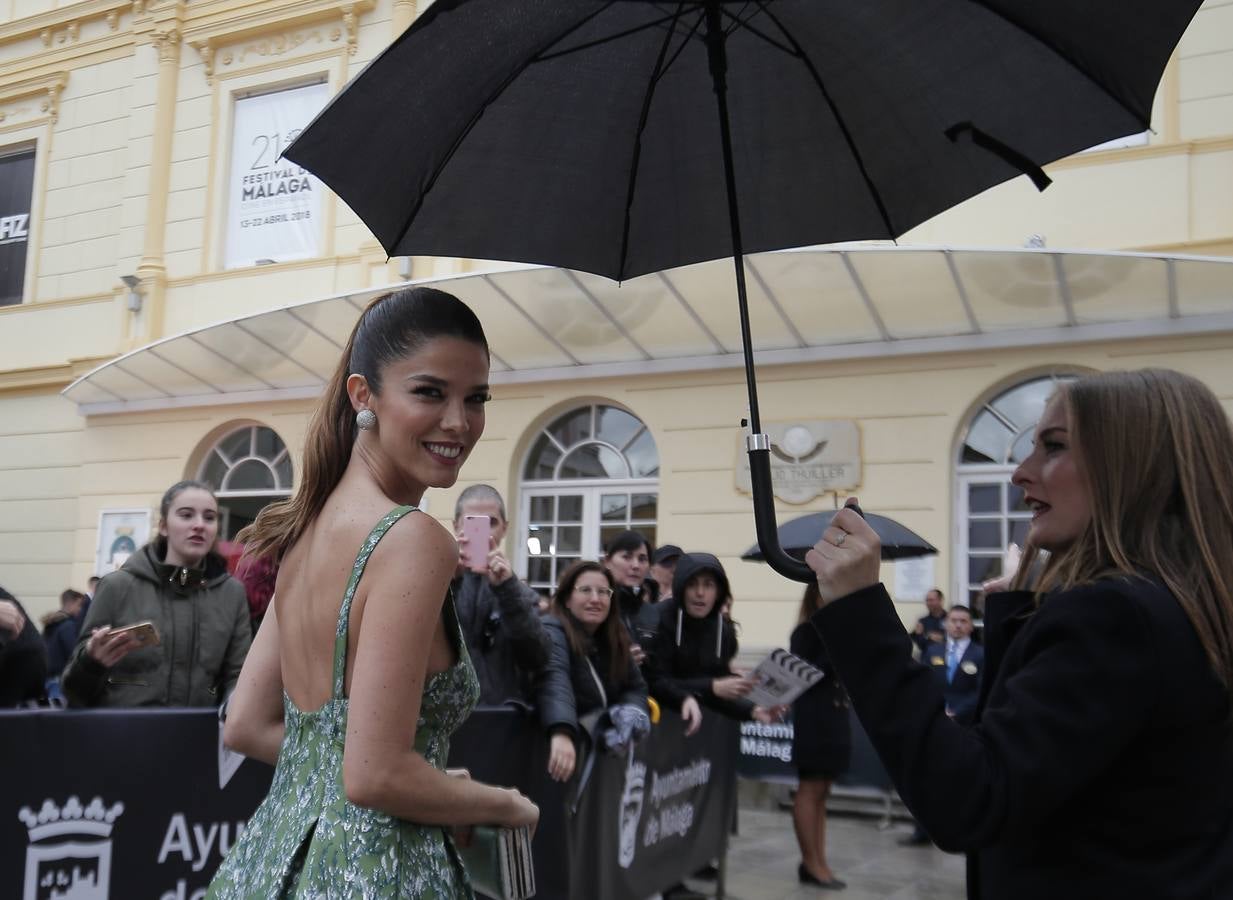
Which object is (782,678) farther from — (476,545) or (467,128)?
(467,128)

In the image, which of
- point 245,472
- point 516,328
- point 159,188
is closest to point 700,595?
point 516,328

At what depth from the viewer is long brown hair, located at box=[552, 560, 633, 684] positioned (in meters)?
5.12

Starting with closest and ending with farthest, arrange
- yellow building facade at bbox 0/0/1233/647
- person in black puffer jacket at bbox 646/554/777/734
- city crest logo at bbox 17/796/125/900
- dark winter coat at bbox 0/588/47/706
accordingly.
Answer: city crest logo at bbox 17/796/125/900, dark winter coat at bbox 0/588/47/706, person in black puffer jacket at bbox 646/554/777/734, yellow building facade at bbox 0/0/1233/647

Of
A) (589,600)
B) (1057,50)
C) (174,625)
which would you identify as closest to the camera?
(1057,50)

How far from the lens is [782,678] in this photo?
18.0 feet

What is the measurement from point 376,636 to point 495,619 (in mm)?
3242

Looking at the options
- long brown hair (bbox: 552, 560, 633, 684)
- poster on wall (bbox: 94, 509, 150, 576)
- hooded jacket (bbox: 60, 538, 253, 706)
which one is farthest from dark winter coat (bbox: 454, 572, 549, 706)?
poster on wall (bbox: 94, 509, 150, 576)

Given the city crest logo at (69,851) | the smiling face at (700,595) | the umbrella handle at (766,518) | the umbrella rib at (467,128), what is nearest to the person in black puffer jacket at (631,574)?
the smiling face at (700,595)

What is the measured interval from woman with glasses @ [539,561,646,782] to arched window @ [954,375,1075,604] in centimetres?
628

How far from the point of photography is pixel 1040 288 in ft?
32.5

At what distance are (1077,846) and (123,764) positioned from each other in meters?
3.18

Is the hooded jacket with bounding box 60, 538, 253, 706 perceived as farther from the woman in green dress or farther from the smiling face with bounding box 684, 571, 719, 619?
the woman in green dress

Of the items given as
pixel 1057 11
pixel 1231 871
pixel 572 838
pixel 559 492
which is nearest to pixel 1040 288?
pixel 559 492

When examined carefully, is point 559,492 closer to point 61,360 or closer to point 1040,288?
point 1040,288
